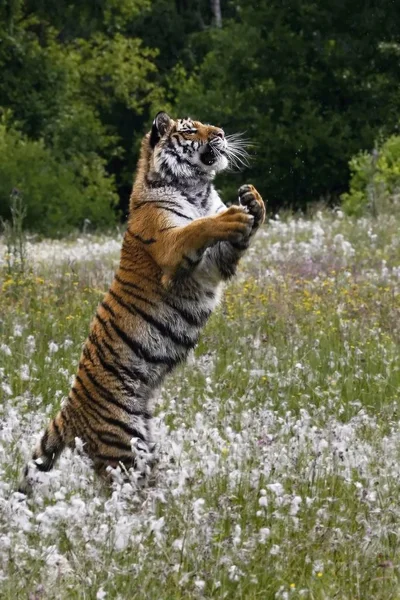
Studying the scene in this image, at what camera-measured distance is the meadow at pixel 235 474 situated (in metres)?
4.02

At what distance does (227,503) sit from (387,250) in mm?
10026

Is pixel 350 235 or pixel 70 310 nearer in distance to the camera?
pixel 70 310

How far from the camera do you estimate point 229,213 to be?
5.75 meters

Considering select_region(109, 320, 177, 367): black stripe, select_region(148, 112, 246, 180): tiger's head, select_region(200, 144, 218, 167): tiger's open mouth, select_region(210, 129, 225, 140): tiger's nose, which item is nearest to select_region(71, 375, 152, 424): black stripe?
select_region(109, 320, 177, 367): black stripe

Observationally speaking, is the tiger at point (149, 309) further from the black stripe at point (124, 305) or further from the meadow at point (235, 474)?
the meadow at point (235, 474)

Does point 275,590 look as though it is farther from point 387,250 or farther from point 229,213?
point 387,250

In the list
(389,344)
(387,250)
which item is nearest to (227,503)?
(389,344)

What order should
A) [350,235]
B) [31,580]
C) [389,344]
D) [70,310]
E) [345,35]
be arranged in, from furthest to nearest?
[345,35]
[350,235]
[70,310]
[389,344]
[31,580]

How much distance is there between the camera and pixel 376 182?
2003 cm

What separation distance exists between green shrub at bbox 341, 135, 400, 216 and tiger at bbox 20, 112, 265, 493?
12.2m

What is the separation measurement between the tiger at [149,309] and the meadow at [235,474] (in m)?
0.17

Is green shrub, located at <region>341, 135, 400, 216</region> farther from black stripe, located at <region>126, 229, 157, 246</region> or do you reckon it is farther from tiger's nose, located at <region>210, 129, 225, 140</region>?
black stripe, located at <region>126, 229, 157, 246</region>

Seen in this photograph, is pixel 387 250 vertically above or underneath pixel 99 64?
above

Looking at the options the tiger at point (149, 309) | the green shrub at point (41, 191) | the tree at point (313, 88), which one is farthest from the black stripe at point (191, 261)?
the tree at point (313, 88)
